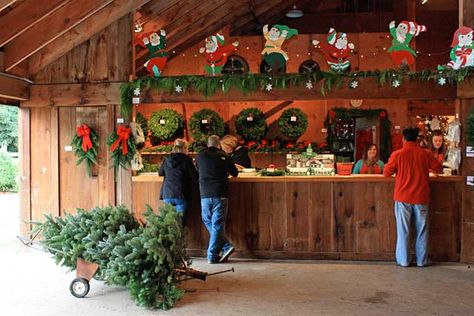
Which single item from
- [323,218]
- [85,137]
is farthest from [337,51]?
[85,137]

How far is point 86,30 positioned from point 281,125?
4.26 m

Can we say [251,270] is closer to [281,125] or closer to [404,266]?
[404,266]

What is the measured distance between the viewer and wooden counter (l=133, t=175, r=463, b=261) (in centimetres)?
649

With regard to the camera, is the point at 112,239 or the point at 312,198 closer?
the point at 112,239

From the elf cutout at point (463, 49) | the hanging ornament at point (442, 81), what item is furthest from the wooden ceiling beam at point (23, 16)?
the elf cutout at point (463, 49)

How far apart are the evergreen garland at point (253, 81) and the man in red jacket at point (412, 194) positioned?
2.66ft

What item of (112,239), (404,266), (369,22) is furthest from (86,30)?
(369,22)

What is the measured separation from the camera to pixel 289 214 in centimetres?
668

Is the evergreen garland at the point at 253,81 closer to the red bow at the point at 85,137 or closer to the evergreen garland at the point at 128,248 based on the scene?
the red bow at the point at 85,137

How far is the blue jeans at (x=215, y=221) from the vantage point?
634 cm

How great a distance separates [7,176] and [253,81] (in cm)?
1254

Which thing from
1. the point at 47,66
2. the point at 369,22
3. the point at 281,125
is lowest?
the point at 281,125

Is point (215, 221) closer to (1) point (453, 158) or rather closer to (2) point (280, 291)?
(2) point (280, 291)

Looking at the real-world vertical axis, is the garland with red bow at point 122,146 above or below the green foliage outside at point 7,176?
above
